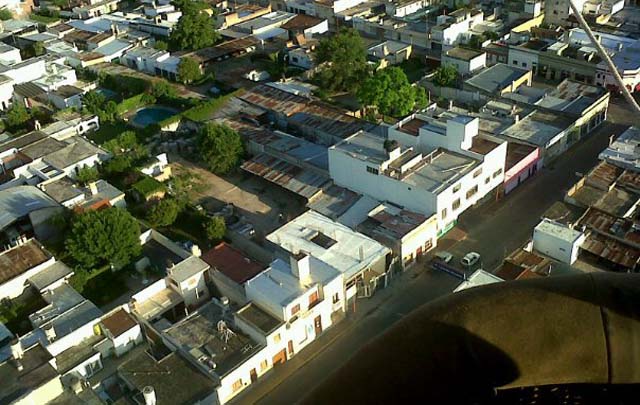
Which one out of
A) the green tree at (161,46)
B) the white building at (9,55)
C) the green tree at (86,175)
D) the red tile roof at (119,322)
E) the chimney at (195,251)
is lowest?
the red tile roof at (119,322)

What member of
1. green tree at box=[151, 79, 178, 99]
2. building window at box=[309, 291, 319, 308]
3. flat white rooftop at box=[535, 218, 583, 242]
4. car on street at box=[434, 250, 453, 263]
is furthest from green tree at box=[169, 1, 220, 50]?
flat white rooftop at box=[535, 218, 583, 242]

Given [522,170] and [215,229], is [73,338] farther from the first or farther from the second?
[522,170]

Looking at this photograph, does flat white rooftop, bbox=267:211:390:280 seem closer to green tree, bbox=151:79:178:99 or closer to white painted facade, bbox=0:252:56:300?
white painted facade, bbox=0:252:56:300

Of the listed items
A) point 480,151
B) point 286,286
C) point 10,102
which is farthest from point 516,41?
point 10,102

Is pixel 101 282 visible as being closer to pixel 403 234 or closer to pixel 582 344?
pixel 403 234

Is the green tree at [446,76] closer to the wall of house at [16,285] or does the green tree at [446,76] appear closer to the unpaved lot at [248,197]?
the unpaved lot at [248,197]

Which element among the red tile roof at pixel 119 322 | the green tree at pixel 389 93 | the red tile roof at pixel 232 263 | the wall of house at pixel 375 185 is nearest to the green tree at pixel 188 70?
the green tree at pixel 389 93
